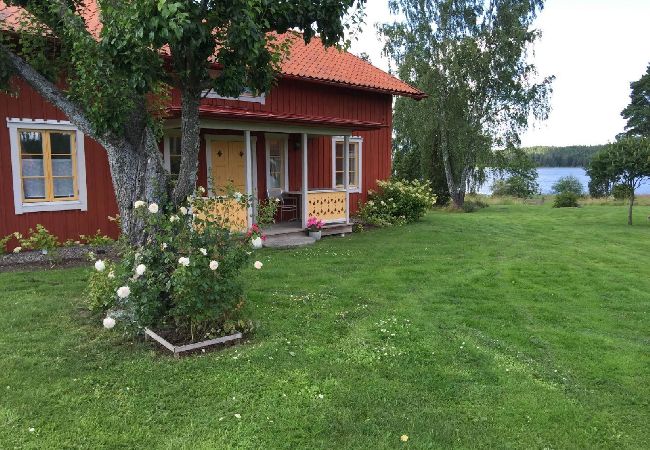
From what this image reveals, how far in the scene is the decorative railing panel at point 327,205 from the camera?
1131cm

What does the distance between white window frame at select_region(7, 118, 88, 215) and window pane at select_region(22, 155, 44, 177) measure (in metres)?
0.14

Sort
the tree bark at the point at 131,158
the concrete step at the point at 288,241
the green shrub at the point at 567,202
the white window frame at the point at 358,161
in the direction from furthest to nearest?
the green shrub at the point at 567,202 < the white window frame at the point at 358,161 < the concrete step at the point at 288,241 < the tree bark at the point at 131,158

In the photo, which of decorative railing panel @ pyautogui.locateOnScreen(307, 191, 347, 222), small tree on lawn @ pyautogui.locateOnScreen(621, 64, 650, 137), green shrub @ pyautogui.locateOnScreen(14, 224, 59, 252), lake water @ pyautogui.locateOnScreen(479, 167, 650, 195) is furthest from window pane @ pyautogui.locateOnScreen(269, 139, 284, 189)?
small tree on lawn @ pyautogui.locateOnScreen(621, 64, 650, 137)

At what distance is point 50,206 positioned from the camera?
9.02m

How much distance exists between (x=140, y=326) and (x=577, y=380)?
3762mm

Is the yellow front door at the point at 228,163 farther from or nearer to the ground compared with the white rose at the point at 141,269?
farther from the ground

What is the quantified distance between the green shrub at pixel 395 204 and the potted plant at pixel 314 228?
2690 millimetres

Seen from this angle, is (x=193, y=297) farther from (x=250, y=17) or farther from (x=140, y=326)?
(x=250, y=17)

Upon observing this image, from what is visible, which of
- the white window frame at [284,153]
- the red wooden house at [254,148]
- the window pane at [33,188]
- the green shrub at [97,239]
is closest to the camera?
the red wooden house at [254,148]

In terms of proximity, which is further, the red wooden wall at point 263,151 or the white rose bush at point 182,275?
the red wooden wall at point 263,151

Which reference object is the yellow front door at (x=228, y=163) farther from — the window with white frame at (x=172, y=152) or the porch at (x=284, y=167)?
the window with white frame at (x=172, y=152)

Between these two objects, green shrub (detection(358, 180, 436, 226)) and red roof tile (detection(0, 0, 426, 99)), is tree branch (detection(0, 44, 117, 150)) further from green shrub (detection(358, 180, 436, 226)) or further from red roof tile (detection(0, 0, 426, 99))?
green shrub (detection(358, 180, 436, 226))

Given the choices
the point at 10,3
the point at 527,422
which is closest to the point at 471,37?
the point at 10,3

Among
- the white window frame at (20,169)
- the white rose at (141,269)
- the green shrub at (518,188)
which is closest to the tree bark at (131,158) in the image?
the white rose at (141,269)
